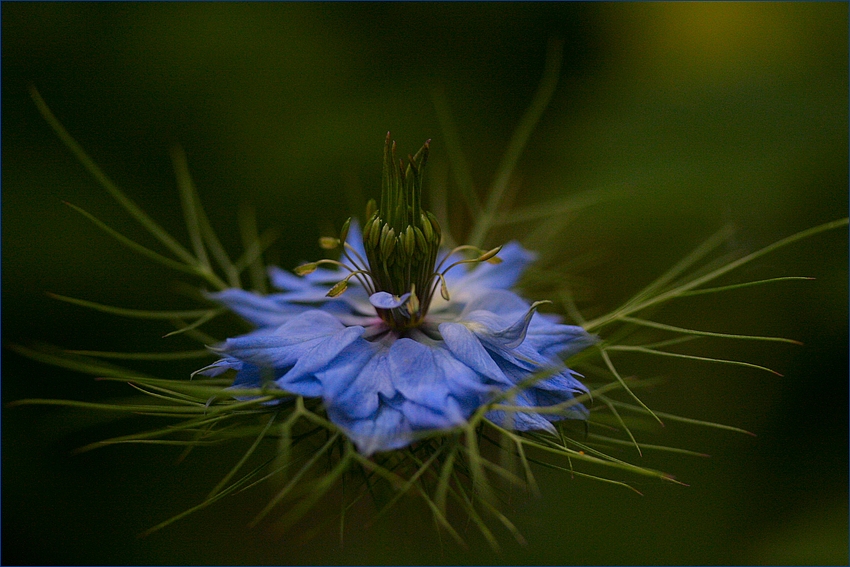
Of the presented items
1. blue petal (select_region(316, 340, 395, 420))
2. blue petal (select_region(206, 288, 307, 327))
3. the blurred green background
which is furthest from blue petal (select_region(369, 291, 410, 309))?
the blurred green background

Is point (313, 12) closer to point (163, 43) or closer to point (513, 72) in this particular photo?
point (163, 43)

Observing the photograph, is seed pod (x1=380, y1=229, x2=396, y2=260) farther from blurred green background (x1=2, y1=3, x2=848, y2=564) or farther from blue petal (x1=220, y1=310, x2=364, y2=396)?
blurred green background (x1=2, y1=3, x2=848, y2=564)

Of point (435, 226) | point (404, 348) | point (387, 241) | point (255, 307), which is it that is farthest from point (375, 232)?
point (255, 307)

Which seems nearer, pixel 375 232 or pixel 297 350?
pixel 297 350

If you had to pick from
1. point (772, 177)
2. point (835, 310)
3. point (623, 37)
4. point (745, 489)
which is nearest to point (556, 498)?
point (745, 489)

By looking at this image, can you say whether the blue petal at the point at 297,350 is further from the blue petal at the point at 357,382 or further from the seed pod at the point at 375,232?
the seed pod at the point at 375,232

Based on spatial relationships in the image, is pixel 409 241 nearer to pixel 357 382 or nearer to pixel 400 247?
pixel 400 247
